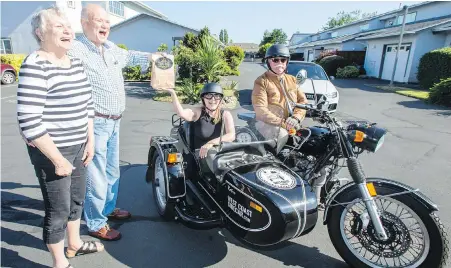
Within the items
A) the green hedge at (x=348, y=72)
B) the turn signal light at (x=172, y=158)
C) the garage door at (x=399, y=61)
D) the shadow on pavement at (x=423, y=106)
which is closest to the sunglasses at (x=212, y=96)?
the turn signal light at (x=172, y=158)

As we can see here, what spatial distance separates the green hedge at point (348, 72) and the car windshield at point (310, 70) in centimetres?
1306

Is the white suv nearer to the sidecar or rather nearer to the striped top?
the sidecar

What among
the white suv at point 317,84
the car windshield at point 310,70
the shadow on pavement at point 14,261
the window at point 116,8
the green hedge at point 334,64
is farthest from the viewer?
the window at point 116,8

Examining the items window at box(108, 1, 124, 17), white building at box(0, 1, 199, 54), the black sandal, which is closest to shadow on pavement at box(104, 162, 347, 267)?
the black sandal

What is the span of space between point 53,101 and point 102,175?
935 millimetres

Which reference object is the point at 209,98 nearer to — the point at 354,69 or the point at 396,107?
the point at 396,107

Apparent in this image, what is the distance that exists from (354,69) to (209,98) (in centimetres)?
2205

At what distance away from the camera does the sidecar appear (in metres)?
2.02

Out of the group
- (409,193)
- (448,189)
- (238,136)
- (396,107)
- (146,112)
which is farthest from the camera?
(396,107)

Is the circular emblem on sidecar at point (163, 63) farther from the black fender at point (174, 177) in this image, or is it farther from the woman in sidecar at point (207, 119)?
the black fender at point (174, 177)

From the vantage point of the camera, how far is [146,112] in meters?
9.14

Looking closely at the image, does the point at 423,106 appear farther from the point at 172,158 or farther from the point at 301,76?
the point at 172,158

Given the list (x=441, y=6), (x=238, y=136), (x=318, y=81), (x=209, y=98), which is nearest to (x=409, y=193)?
(x=238, y=136)

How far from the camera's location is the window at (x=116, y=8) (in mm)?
26475
